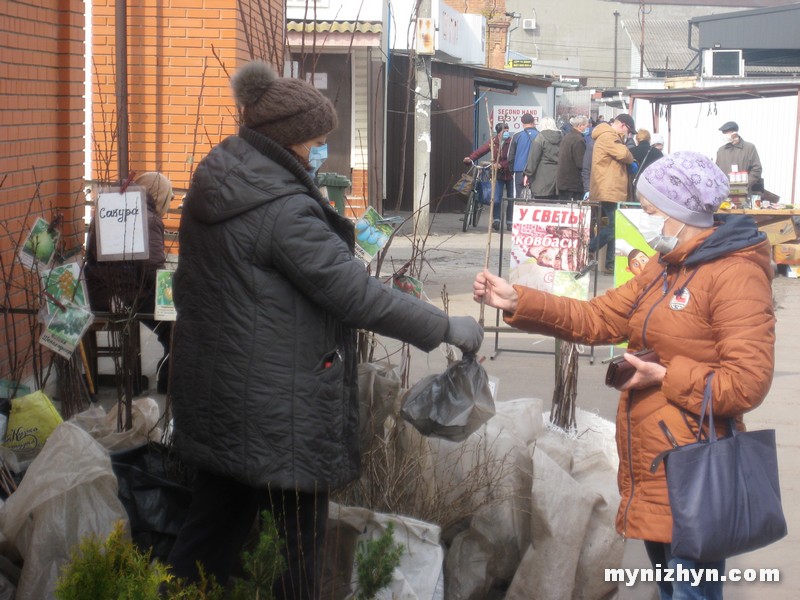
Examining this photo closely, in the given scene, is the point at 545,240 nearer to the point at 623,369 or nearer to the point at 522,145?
the point at 623,369

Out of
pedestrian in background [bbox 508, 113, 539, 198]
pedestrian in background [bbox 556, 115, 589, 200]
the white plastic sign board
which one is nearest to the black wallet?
the white plastic sign board

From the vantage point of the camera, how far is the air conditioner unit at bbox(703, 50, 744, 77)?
2928cm

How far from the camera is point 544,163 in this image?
1538 cm

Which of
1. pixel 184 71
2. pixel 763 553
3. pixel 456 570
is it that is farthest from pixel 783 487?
pixel 184 71

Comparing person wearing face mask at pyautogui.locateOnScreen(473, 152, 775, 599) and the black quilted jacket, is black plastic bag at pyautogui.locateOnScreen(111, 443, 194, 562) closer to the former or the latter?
the black quilted jacket

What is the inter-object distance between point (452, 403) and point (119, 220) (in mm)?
1876

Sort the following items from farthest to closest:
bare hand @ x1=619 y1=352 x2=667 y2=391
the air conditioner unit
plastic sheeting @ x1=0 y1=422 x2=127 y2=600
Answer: the air conditioner unit, plastic sheeting @ x1=0 y1=422 x2=127 y2=600, bare hand @ x1=619 y1=352 x2=667 y2=391

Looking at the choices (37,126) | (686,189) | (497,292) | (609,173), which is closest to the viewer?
(686,189)

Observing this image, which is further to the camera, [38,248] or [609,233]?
[609,233]

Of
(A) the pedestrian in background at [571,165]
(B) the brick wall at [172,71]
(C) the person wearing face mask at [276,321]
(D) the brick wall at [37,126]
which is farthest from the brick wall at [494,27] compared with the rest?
(C) the person wearing face mask at [276,321]

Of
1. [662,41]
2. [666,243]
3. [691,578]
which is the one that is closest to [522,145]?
[666,243]

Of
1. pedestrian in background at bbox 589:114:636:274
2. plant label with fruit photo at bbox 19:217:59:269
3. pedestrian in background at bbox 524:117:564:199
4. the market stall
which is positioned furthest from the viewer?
pedestrian in background at bbox 524:117:564:199

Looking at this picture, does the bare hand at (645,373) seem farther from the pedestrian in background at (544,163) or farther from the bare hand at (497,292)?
the pedestrian in background at (544,163)

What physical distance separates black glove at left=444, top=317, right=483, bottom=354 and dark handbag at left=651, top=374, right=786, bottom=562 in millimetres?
646
